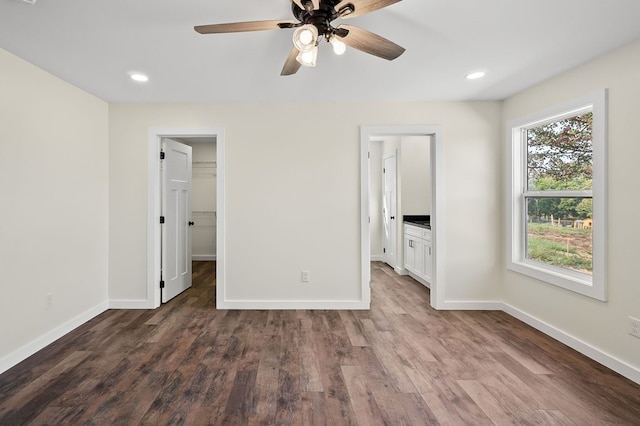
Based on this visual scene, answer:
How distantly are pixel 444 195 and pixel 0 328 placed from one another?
4024 mm

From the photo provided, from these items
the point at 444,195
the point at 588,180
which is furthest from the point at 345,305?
the point at 588,180

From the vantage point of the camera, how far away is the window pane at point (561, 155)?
2553mm

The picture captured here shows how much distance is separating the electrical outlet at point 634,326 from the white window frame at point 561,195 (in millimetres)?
211

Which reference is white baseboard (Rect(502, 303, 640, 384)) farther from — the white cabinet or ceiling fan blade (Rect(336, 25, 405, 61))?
ceiling fan blade (Rect(336, 25, 405, 61))

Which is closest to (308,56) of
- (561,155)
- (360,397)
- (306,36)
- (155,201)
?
(306,36)

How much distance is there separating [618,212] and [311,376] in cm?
250

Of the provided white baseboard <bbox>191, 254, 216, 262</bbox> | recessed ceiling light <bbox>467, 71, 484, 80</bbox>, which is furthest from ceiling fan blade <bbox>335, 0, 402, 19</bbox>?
white baseboard <bbox>191, 254, 216, 262</bbox>

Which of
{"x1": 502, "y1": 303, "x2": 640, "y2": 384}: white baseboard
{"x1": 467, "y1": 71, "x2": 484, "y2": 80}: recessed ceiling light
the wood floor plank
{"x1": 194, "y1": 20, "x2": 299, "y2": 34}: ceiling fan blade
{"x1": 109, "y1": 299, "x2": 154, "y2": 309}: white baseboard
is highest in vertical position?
{"x1": 467, "y1": 71, "x2": 484, "y2": 80}: recessed ceiling light

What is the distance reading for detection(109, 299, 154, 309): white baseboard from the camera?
135 inches

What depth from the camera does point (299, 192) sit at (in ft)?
11.4

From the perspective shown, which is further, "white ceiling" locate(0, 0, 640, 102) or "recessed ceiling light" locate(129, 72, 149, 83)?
"recessed ceiling light" locate(129, 72, 149, 83)

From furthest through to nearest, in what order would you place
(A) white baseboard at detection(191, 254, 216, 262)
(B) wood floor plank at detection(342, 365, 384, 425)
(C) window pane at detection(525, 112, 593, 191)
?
(A) white baseboard at detection(191, 254, 216, 262) < (C) window pane at detection(525, 112, 593, 191) < (B) wood floor plank at detection(342, 365, 384, 425)

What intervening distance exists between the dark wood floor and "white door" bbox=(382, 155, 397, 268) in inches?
98.8

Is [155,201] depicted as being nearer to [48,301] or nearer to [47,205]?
[47,205]
